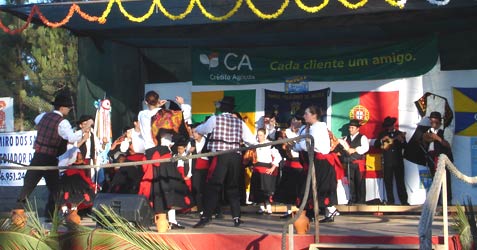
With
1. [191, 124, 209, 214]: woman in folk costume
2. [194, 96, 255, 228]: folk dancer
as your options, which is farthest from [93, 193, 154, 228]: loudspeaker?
[191, 124, 209, 214]: woman in folk costume

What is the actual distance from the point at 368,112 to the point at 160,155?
4504mm

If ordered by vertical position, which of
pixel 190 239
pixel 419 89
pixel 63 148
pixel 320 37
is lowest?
pixel 190 239

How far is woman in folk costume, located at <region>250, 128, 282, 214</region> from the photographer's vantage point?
12633mm

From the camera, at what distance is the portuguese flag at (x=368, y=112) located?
1322 centimetres

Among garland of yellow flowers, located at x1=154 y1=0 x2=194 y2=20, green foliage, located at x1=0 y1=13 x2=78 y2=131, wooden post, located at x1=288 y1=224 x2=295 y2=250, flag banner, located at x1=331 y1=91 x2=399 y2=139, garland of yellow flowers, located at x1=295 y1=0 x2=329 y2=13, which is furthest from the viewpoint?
green foliage, located at x1=0 y1=13 x2=78 y2=131

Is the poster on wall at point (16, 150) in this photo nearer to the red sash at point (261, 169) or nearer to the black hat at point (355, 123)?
the red sash at point (261, 169)

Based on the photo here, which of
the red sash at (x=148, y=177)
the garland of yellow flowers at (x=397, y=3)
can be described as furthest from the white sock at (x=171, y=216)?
the garland of yellow flowers at (x=397, y=3)

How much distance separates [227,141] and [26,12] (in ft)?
13.3

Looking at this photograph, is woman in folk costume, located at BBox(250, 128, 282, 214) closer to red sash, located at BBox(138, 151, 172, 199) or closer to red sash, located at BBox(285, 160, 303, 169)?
red sash, located at BBox(285, 160, 303, 169)

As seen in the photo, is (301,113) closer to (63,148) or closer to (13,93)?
(63,148)

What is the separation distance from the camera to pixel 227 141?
1016 cm

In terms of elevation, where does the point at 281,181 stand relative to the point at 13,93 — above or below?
below

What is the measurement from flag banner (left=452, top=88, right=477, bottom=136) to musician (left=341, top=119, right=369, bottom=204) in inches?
55.5

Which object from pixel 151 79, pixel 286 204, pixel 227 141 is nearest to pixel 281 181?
pixel 286 204
